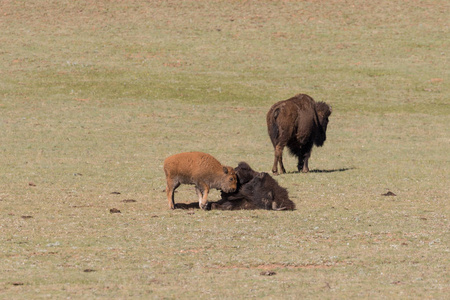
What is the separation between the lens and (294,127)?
20.4m

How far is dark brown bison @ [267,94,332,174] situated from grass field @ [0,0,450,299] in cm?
75

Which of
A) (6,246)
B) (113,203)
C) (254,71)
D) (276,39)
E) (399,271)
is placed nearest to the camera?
(399,271)

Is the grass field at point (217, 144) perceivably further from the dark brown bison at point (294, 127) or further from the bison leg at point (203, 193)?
the dark brown bison at point (294, 127)

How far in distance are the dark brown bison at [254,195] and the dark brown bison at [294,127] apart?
5.99m

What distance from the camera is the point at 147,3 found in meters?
55.9

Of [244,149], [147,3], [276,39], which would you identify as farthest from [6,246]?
[147,3]

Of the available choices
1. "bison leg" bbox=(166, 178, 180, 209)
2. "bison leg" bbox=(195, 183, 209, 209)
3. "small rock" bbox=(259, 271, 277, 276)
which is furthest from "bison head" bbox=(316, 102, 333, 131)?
"small rock" bbox=(259, 271, 277, 276)

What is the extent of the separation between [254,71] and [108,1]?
19328 millimetres

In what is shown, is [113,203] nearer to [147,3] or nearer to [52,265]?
[52,265]

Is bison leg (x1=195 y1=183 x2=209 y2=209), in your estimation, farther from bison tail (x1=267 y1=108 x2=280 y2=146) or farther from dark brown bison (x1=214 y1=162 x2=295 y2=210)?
bison tail (x1=267 y1=108 x2=280 y2=146)

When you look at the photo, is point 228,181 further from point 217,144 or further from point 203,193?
point 217,144

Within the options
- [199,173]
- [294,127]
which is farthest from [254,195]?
[294,127]

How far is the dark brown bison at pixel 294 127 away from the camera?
794 inches

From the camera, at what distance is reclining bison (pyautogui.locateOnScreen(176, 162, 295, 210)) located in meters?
13.9
